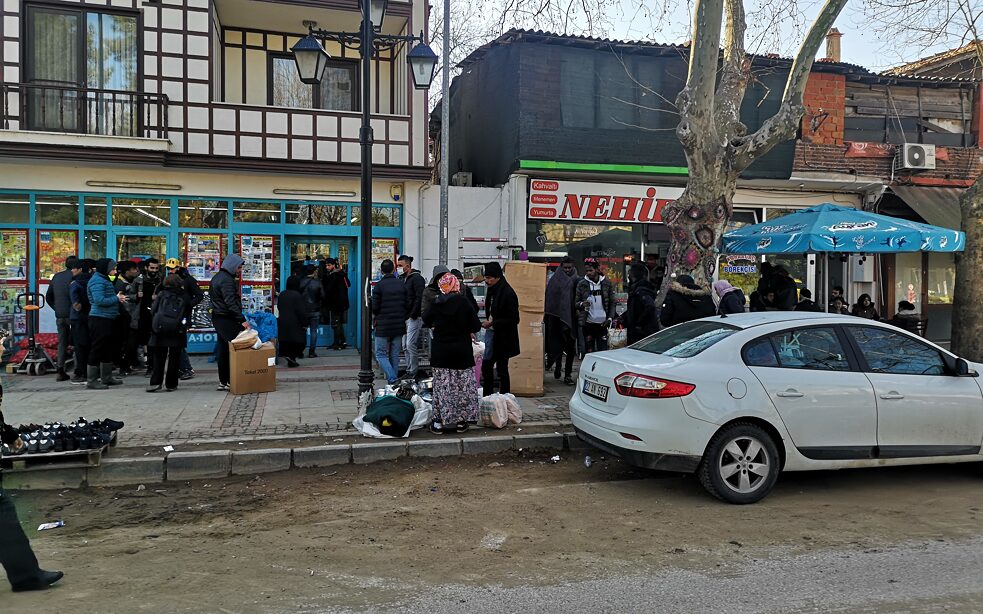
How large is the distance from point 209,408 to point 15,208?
7.48 meters

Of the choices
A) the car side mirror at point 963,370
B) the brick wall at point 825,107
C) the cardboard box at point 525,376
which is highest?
the brick wall at point 825,107

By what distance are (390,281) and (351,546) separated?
5.42m

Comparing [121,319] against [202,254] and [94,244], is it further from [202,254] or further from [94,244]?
[94,244]

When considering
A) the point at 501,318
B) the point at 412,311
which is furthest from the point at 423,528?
the point at 412,311

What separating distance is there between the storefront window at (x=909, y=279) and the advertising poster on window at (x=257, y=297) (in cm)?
1513

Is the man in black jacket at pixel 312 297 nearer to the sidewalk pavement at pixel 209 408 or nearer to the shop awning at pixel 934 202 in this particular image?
the sidewalk pavement at pixel 209 408

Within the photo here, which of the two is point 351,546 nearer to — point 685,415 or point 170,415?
point 685,415

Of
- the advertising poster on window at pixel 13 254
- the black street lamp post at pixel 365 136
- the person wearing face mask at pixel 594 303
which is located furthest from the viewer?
the advertising poster on window at pixel 13 254

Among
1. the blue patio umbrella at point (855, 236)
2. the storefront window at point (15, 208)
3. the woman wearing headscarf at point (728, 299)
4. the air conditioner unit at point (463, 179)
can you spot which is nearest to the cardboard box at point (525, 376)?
the woman wearing headscarf at point (728, 299)

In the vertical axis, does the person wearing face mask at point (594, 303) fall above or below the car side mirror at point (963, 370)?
above

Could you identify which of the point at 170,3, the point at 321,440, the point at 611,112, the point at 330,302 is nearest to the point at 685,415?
the point at 321,440

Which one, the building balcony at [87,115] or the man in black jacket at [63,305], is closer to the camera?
the man in black jacket at [63,305]

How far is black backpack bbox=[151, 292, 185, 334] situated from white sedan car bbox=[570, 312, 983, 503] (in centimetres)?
607

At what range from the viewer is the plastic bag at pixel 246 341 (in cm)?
961
